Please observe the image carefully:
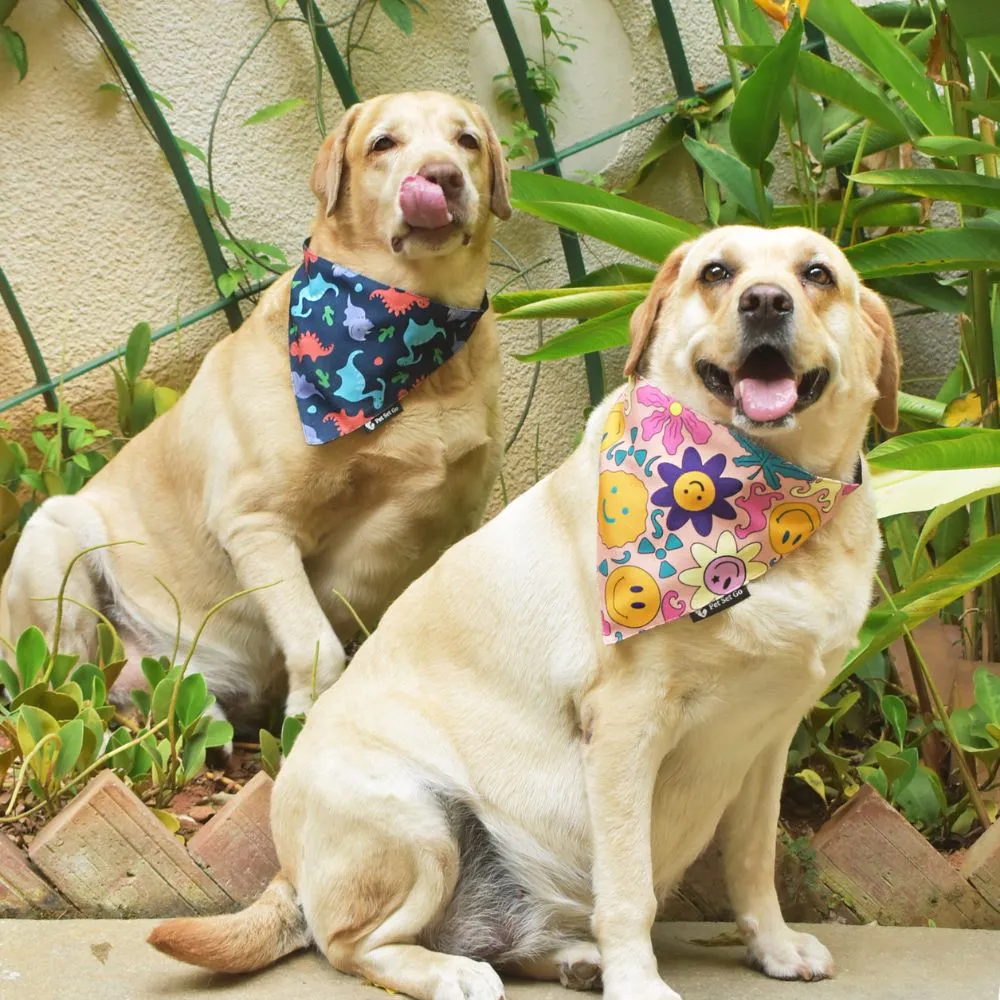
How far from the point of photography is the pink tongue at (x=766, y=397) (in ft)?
6.71

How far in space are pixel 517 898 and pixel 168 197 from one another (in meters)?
3.08

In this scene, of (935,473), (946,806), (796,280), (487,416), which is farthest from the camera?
(487,416)

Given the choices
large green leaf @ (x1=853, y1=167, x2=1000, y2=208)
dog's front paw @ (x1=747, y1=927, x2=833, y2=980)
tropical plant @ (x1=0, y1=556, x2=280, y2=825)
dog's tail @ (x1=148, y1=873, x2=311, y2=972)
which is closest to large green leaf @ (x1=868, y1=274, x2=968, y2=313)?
large green leaf @ (x1=853, y1=167, x2=1000, y2=208)

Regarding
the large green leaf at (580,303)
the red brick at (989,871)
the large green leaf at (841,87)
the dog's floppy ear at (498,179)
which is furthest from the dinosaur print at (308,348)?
the red brick at (989,871)

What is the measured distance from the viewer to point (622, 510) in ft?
7.07

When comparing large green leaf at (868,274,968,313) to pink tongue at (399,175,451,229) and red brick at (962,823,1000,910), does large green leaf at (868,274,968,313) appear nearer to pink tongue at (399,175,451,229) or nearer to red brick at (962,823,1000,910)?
pink tongue at (399,175,451,229)

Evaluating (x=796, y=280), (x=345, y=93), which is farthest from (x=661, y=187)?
(x=796, y=280)

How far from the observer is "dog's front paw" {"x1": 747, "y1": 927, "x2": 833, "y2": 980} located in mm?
2264

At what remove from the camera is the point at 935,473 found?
8.59ft

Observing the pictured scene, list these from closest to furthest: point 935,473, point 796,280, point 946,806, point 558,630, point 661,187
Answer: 1. point 796,280
2. point 558,630
3. point 935,473
4. point 946,806
5. point 661,187

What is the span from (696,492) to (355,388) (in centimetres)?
130

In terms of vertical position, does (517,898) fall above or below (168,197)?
below

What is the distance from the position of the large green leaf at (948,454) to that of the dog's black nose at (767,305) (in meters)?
0.62

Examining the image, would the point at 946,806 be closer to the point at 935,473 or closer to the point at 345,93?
the point at 935,473
